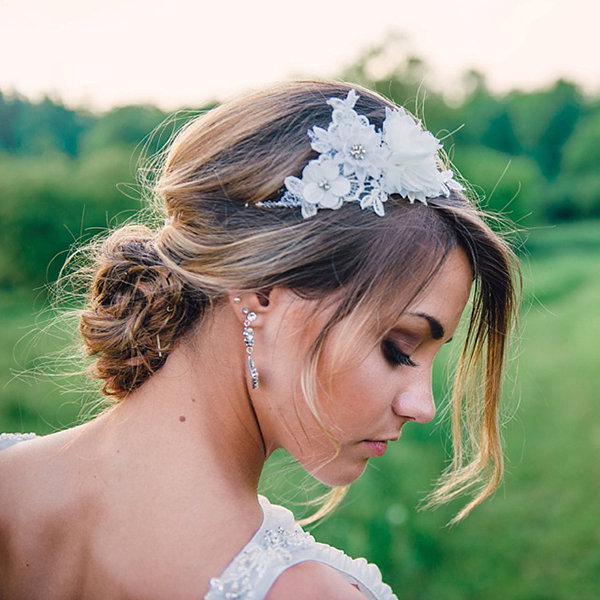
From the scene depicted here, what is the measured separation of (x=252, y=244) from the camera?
5.87 feet

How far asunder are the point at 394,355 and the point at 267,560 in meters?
0.59

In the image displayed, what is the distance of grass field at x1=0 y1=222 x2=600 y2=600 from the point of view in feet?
18.0

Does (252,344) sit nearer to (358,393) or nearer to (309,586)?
(358,393)

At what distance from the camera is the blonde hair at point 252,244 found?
1783mm

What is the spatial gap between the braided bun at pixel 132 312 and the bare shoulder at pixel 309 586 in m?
0.60

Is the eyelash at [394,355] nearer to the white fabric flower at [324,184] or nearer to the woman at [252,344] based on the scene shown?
the woman at [252,344]

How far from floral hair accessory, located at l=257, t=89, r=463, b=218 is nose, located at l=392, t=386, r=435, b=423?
464mm

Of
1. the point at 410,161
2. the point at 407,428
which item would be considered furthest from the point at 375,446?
the point at 407,428

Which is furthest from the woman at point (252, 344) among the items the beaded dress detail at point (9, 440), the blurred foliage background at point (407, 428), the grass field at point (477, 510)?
the grass field at point (477, 510)

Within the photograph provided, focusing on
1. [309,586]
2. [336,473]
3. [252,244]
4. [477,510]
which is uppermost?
[252,244]

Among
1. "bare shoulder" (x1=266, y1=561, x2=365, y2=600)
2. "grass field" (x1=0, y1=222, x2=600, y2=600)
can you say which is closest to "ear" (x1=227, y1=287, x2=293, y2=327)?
"bare shoulder" (x1=266, y1=561, x2=365, y2=600)

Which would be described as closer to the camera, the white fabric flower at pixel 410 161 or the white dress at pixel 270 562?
the white dress at pixel 270 562

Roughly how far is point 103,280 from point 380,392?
2.67 ft

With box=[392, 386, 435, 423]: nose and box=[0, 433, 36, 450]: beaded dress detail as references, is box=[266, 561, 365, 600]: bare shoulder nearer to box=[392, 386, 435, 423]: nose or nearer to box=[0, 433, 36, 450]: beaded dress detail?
box=[392, 386, 435, 423]: nose
